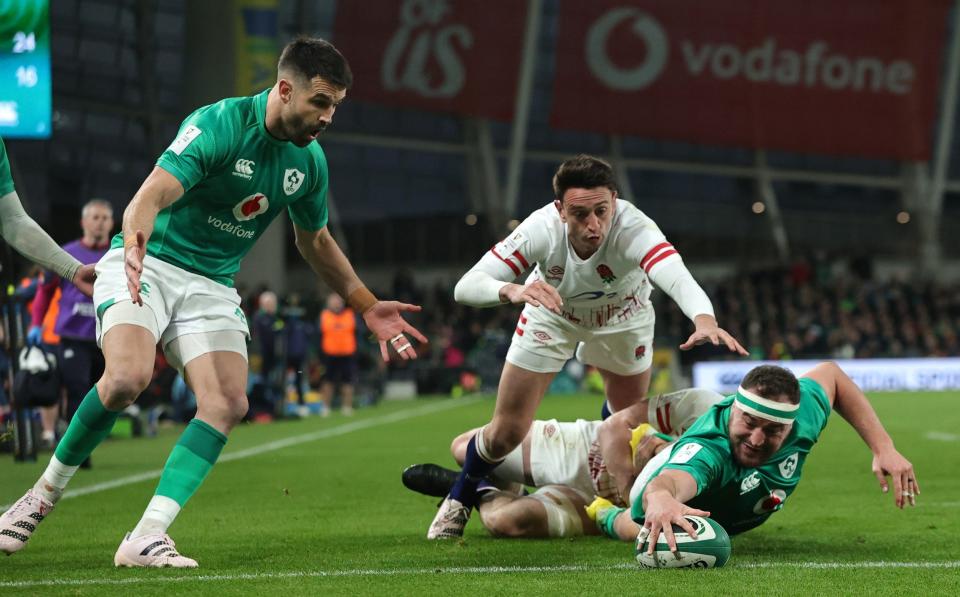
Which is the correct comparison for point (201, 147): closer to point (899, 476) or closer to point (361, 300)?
point (361, 300)

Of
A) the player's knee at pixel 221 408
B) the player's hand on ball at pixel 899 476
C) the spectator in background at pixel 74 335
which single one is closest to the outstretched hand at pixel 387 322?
the player's knee at pixel 221 408

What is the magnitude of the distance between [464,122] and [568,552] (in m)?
29.4

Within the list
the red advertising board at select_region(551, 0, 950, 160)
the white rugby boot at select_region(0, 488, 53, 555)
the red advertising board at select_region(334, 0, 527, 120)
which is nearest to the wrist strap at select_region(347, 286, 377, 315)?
the white rugby boot at select_region(0, 488, 53, 555)

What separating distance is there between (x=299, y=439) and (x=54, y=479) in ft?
30.7

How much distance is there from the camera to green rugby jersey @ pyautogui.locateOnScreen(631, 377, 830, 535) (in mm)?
5383

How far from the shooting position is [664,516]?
192 inches

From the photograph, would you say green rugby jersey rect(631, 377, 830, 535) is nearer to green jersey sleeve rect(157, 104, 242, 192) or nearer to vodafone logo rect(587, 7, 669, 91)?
green jersey sleeve rect(157, 104, 242, 192)

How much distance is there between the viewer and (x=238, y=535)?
6664mm

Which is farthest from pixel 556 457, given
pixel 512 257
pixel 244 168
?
pixel 244 168

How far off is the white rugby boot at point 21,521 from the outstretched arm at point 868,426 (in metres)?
3.45

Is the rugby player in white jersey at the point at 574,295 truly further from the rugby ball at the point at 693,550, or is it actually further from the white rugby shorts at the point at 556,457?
the rugby ball at the point at 693,550

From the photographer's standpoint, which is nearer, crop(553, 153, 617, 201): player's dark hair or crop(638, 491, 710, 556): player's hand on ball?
crop(638, 491, 710, 556): player's hand on ball

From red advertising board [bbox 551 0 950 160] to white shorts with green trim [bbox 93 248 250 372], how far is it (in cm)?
2814

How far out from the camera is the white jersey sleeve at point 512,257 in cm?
608
